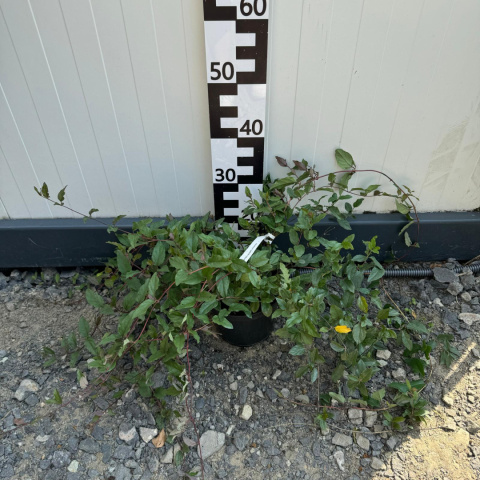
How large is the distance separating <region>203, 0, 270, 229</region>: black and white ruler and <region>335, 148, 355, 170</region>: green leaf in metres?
0.36

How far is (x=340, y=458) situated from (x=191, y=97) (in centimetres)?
158

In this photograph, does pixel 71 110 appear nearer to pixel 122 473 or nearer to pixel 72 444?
pixel 72 444

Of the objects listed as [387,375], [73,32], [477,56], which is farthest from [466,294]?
[73,32]

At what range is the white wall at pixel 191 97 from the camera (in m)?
1.51

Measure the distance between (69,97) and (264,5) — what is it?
912mm

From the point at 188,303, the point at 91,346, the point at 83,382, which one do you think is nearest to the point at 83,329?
the point at 91,346

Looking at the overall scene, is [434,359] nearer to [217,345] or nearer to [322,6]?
[217,345]

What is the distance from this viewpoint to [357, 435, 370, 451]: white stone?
1471 mm

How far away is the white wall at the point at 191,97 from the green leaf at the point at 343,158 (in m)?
0.05

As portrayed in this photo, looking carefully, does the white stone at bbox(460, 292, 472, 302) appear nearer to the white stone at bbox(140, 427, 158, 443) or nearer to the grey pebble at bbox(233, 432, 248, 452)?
the grey pebble at bbox(233, 432, 248, 452)

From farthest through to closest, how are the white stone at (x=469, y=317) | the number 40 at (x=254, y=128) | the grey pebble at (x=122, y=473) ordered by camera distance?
the white stone at (x=469, y=317), the number 40 at (x=254, y=128), the grey pebble at (x=122, y=473)

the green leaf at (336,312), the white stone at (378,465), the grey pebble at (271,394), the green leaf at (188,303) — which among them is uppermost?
the green leaf at (188,303)

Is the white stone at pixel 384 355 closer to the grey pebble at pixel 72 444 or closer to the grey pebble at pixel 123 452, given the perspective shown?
the grey pebble at pixel 123 452

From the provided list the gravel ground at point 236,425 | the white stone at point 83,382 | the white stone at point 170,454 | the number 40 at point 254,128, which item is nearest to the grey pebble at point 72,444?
the gravel ground at point 236,425
